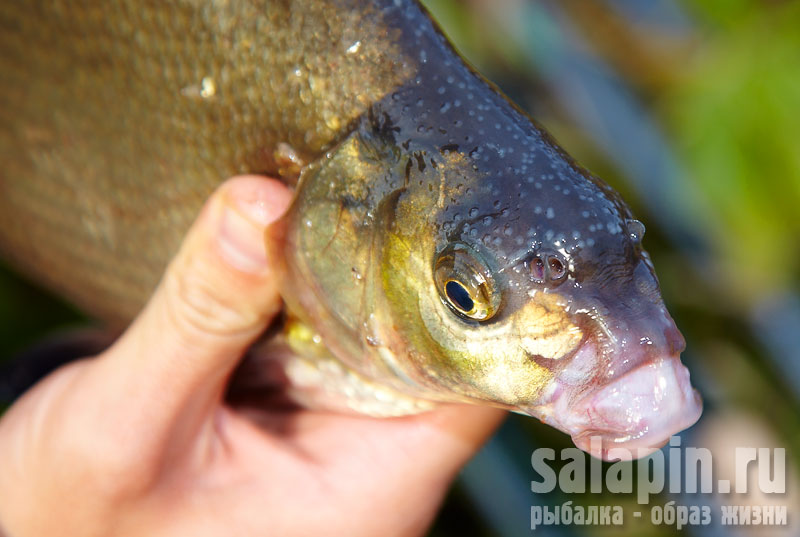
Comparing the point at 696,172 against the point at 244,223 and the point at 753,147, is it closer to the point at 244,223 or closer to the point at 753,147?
the point at 753,147

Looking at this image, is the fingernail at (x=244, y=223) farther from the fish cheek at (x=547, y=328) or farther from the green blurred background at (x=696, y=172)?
the green blurred background at (x=696, y=172)

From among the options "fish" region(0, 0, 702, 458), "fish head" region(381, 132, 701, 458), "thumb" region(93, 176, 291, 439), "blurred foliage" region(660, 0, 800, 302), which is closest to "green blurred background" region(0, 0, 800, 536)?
"blurred foliage" region(660, 0, 800, 302)

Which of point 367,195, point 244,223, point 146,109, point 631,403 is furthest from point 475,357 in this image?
point 146,109

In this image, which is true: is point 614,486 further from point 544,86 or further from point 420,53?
point 420,53

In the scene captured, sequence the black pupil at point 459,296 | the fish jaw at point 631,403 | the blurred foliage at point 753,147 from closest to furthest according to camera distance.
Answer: the fish jaw at point 631,403
the black pupil at point 459,296
the blurred foliage at point 753,147

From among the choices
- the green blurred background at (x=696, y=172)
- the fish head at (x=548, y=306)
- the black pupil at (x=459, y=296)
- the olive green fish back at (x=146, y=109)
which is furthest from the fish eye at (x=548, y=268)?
the green blurred background at (x=696, y=172)

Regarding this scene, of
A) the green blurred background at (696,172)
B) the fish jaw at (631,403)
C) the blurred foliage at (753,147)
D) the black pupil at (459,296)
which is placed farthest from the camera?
the blurred foliage at (753,147)
